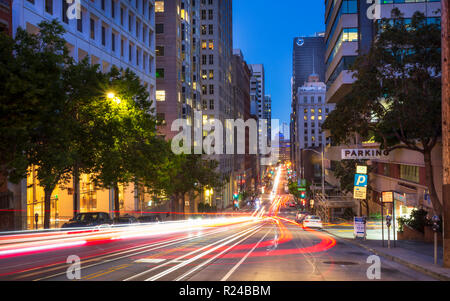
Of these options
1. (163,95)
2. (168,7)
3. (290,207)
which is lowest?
(290,207)

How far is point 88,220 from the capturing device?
26766 mm

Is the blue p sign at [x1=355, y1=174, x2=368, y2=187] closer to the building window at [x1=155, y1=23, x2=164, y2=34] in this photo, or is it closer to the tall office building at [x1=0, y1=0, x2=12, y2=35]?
the tall office building at [x1=0, y1=0, x2=12, y2=35]

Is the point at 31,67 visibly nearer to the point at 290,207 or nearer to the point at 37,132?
the point at 37,132

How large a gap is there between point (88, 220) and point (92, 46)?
21022 millimetres

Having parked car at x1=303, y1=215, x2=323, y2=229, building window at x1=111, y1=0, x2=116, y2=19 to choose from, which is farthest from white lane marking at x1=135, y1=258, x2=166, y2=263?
building window at x1=111, y1=0, x2=116, y2=19

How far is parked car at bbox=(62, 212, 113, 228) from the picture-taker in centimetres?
2544

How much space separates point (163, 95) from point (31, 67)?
55291 mm

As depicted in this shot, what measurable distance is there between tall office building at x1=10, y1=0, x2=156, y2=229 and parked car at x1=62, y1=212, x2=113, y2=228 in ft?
4.93

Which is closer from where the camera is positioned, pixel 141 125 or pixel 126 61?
pixel 141 125

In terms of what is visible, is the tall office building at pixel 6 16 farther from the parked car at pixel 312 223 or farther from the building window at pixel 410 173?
the parked car at pixel 312 223

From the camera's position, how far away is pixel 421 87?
2248 cm

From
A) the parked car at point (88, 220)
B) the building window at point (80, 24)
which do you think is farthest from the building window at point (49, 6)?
the parked car at point (88, 220)

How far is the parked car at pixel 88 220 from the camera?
83.5 feet
